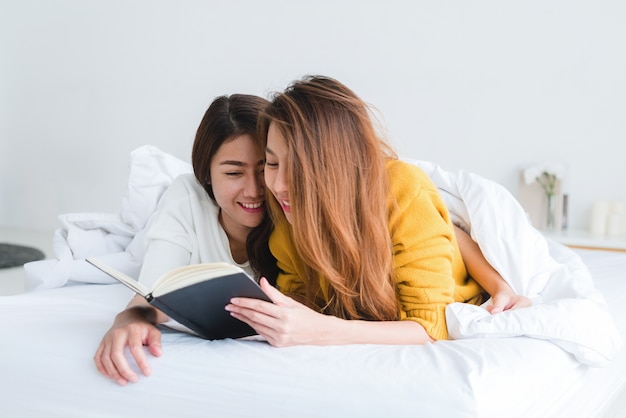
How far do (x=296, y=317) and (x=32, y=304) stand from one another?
0.85m

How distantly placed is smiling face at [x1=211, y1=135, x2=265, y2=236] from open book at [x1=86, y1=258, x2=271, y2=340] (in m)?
0.44

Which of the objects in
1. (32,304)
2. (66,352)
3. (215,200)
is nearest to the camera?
(66,352)

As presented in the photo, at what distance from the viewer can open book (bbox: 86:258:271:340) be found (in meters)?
1.38

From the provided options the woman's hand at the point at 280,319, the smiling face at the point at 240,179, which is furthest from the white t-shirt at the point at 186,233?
the woman's hand at the point at 280,319

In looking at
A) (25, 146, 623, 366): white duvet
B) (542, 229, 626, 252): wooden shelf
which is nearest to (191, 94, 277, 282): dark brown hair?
(25, 146, 623, 366): white duvet

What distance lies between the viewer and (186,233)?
2090 millimetres

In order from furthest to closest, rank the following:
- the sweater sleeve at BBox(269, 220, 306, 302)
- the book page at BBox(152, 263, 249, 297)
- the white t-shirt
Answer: the white t-shirt, the sweater sleeve at BBox(269, 220, 306, 302), the book page at BBox(152, 263, 249, 297)

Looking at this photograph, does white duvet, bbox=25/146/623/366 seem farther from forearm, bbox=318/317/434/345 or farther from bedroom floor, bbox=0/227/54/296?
bedroom floor, bbox=0/227/54/296

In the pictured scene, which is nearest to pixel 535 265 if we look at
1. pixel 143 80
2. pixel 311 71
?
pixel 311 71

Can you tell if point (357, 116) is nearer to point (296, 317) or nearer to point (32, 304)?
point (296, 317)

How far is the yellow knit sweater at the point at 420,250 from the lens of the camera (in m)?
1.71

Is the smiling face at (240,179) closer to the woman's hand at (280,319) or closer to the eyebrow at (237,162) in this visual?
the eyebrow at (237,162)

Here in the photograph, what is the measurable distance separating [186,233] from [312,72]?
2.83 metres

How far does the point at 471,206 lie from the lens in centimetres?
209
